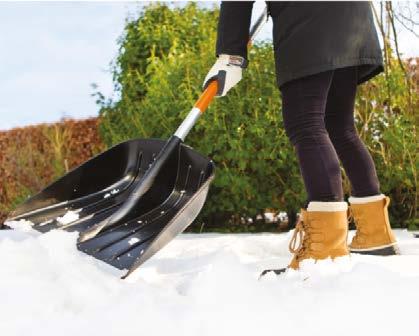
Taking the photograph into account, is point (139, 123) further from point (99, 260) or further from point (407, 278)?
point (407, 278)

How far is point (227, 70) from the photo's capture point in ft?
8.02

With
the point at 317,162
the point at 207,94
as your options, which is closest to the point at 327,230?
the point at 317,162

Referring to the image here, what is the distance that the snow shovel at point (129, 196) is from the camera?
2.39 metres

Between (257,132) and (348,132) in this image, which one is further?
(257,132)

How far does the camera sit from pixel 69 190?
2812mm

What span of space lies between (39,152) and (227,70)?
4468 millimetres

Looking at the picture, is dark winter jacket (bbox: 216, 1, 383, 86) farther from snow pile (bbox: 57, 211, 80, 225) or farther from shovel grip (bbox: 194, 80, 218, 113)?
snow pile (bbox: 57, 211, 80, 225)

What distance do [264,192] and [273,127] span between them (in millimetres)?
431

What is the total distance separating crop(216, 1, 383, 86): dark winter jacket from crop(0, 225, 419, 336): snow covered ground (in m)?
0.65

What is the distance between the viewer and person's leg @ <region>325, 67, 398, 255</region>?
2.56 meters

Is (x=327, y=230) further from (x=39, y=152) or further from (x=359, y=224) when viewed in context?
(x=39, y=152)

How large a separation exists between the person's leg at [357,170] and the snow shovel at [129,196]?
1.48 feet

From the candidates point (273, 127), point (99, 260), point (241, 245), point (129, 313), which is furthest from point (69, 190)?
point (273, 127)

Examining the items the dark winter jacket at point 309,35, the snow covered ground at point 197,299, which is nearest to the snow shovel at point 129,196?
the snow covered ground at point 197,299
